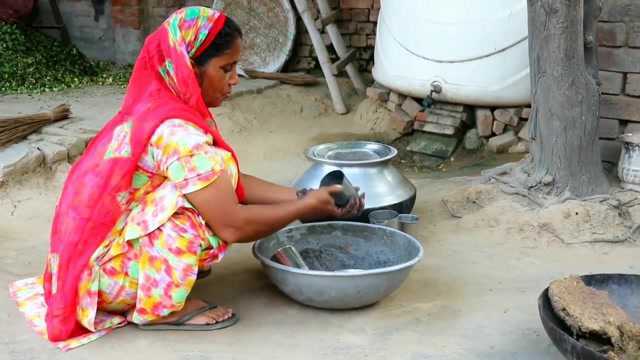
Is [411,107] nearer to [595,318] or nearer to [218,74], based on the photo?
[218,74]

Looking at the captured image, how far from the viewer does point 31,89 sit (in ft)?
19.4

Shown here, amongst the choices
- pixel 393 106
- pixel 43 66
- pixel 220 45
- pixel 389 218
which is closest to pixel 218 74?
pixel 220 45

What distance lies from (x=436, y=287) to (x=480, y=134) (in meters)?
2.07

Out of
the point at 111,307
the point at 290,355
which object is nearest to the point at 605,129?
the point at 290,355

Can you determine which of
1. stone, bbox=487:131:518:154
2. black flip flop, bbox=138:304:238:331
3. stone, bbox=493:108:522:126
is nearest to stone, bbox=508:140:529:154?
stone, bbox=487:131:518:154

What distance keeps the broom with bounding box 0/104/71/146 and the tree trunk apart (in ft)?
9.29

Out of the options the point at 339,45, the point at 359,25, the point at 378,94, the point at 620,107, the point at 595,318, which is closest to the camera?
the point at 595,318

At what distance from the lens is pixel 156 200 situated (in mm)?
2428

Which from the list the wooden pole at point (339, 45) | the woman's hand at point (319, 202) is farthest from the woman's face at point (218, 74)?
the wooden pole at point (339, 45)

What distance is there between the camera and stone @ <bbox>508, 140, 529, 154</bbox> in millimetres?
4571

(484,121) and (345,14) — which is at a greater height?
(345,14)

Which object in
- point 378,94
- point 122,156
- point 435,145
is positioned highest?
point 122,156

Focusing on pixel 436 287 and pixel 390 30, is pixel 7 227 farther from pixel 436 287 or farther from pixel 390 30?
pixel 390 30

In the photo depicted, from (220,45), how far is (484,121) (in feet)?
8.64
